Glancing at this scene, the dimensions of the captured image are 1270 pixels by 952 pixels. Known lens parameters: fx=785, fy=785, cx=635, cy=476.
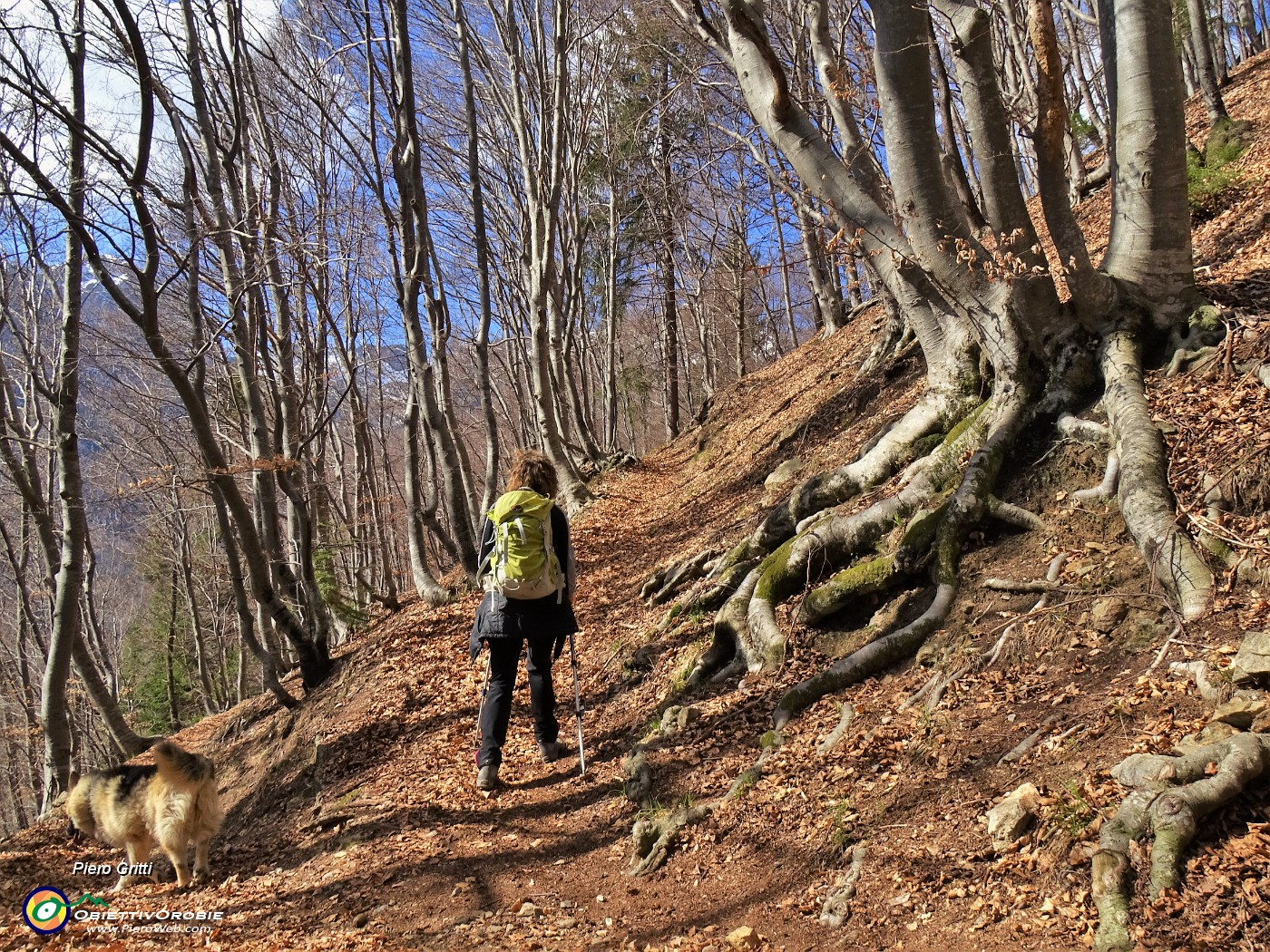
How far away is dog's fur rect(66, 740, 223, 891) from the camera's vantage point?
4.81m

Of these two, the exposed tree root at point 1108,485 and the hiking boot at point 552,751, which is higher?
the exposed tree root at point 1108,485

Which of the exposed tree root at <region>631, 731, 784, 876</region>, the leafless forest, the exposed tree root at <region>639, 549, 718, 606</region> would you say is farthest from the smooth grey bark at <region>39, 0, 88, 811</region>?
the exposed tree root at <region>631, 731, 784, 876</region>

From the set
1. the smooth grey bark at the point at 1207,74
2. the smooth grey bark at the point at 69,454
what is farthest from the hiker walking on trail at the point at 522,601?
the smooth grey bark at the point at 1207,74

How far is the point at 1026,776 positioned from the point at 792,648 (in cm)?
195

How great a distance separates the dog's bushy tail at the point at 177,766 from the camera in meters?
4.88

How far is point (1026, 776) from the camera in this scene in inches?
122

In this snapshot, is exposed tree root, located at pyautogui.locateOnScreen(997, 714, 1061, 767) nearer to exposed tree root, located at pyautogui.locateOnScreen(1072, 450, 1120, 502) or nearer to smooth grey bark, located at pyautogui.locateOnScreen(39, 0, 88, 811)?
exposed tree root, located at pyautogui.locateOnScreen(1072, 450, 1120, 502)

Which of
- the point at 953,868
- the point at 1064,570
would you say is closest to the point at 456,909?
the point at 953,868

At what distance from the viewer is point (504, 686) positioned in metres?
5.06

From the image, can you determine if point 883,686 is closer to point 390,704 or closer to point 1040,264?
point 1040,264

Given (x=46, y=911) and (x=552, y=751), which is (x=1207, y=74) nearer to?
(x=552, y=751)

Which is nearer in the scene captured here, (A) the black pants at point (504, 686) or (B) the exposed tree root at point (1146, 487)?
(B) the exposed tree root at point (1146, 487)

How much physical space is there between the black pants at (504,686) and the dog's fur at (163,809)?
1.73 meters

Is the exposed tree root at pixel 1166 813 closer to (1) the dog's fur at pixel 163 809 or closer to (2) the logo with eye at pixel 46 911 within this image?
(1) the dog's fur at pixel 163 809
